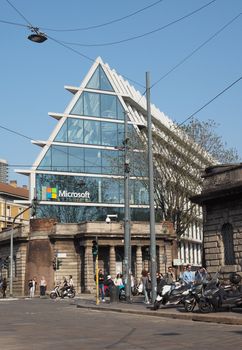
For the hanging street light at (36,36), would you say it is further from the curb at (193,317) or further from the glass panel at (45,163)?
the glass panel at (45,163)

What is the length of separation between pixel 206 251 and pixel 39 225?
30.3m

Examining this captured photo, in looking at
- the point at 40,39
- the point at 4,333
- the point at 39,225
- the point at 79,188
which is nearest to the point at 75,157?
the point at 79,188

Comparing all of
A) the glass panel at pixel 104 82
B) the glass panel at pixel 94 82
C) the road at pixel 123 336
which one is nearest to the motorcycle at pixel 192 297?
the road at pixel 123 336

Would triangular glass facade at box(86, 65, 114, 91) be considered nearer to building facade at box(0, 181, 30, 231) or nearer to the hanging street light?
building facade at box(0, 181, 30, 231)

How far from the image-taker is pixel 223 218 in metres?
25.0

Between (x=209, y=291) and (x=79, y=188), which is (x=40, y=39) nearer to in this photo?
(x=209, y=291)

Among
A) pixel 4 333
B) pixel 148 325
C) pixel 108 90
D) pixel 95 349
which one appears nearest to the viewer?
pixel 95 349

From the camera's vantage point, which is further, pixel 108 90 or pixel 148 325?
pixel 108 90

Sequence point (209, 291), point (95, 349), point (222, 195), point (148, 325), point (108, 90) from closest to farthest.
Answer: point (95, 349), point (148, 325), point (209, 291), point (222, 195), point (108, 90)

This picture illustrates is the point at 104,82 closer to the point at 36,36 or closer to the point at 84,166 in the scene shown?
the point at 84,166

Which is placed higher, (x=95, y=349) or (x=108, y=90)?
(x=108, y=90)

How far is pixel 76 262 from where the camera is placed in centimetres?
5297

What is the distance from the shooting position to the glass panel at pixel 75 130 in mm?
73000

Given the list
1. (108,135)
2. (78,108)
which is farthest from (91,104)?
(108,135)
